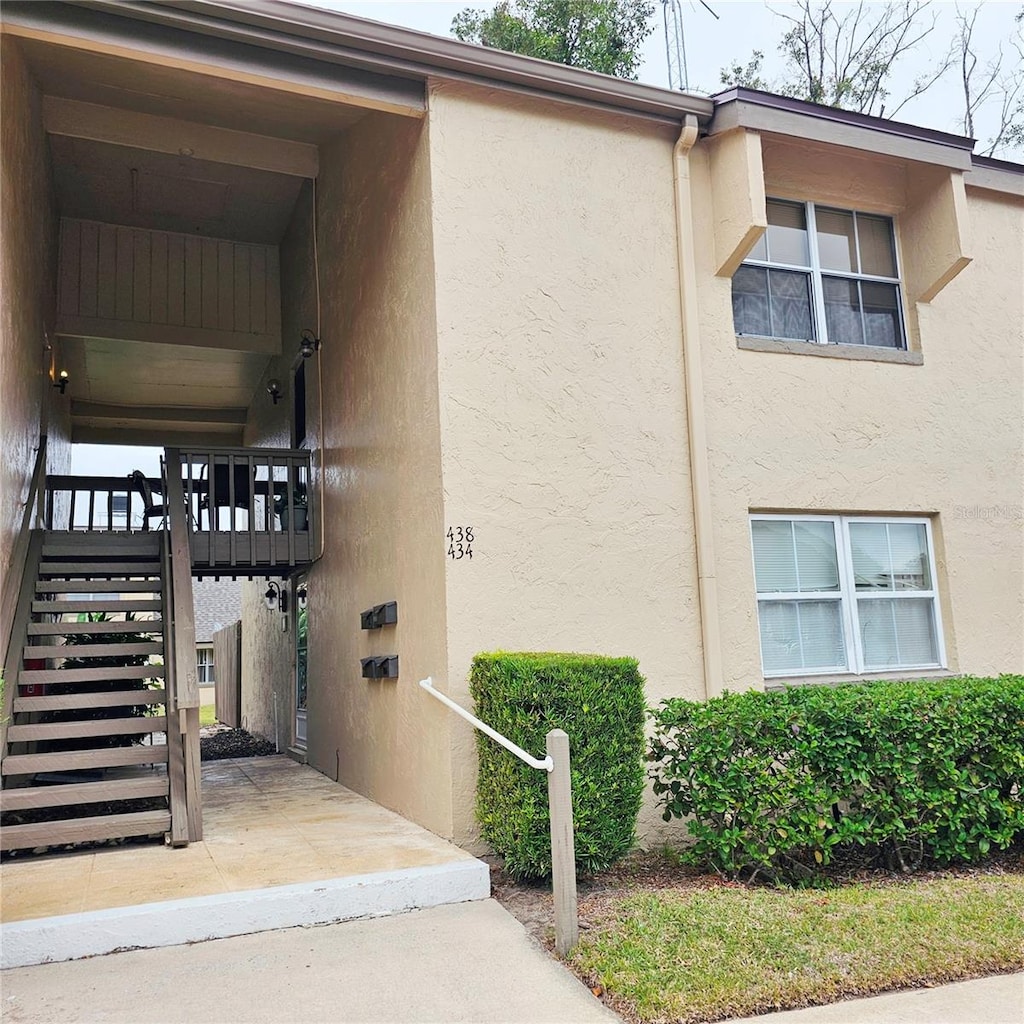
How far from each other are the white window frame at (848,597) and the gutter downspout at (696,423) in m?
0.52

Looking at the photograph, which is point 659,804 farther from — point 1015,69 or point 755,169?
point 1015,69

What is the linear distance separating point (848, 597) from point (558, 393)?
112 inches

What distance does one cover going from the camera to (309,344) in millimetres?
9867

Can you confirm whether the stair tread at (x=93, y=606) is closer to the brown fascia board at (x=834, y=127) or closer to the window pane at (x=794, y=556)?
the window pane at (x=794, y=556)

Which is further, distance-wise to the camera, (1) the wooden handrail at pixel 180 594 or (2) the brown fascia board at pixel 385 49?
(1) the wooden handrail at pixel 180 594

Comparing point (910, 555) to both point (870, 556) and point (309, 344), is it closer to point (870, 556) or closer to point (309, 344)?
point (870, 556)

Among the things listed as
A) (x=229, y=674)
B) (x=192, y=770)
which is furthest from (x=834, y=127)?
(x=229, y=674)

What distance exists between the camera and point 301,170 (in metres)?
9.20

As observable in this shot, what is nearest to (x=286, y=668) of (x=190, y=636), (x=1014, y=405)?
(x=190, y=636)

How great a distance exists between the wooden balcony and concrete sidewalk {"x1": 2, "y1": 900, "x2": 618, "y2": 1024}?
438 centimetres

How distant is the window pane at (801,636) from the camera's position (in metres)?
6.84

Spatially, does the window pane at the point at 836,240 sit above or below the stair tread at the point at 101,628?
above

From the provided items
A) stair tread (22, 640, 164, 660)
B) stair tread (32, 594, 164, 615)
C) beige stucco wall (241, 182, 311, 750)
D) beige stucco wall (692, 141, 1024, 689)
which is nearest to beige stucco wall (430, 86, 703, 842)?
beige stucco wall (692, 141, 1024, 689)

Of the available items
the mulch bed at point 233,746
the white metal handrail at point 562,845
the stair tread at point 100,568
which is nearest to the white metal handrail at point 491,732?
the white metal handrail at point 562,845
